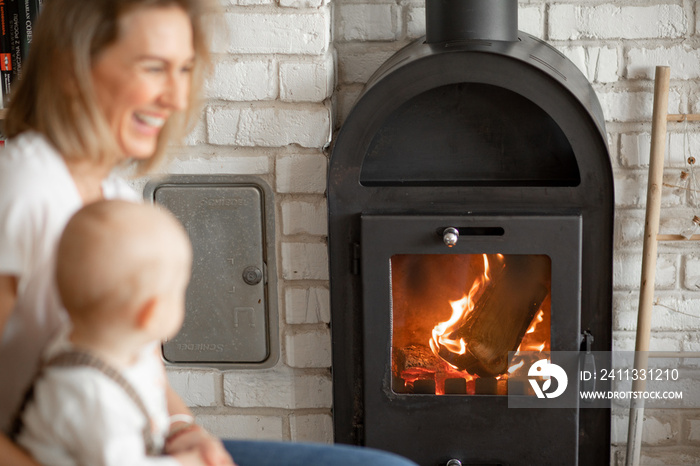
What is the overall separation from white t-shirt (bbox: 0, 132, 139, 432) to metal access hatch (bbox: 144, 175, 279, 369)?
0.83 m

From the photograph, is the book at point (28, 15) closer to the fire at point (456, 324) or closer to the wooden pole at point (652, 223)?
the fire at point (456, 324)

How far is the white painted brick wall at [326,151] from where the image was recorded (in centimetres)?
169

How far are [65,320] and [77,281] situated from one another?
159 mm

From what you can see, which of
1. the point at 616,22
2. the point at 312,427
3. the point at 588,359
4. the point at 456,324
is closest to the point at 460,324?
the point at 456,324

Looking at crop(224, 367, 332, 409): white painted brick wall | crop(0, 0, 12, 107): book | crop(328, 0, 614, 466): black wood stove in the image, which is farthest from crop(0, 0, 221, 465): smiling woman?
crop(224, 367, 332, 409): white painted brick wall

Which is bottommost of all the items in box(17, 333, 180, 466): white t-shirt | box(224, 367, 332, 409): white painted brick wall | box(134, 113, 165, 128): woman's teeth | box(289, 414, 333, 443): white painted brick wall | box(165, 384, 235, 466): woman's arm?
box(289, 414, 333, 443): white painted brick wall

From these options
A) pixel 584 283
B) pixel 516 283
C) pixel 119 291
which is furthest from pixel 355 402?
pixel 119 291

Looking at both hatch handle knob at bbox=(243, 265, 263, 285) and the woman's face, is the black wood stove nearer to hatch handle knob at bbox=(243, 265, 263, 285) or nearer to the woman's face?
hatch handle knob at bbox=(243, 265, 263, 285)

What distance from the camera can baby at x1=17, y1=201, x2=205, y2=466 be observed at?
0.75 m

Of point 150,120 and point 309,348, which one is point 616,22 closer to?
point 309,348

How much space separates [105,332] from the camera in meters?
0.78

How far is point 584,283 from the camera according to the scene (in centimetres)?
164

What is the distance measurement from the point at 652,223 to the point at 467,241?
18.6 inches

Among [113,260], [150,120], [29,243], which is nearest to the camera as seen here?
[113,260]
